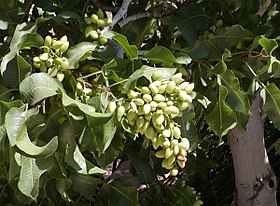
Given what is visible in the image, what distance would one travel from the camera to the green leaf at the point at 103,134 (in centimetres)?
96

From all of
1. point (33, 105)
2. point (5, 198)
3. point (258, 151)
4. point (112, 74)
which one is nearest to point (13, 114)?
point (33, 105)

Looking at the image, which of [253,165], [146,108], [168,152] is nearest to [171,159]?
[168,152]

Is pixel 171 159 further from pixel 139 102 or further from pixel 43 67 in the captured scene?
pixel 43 67

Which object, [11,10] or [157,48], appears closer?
[157,48]

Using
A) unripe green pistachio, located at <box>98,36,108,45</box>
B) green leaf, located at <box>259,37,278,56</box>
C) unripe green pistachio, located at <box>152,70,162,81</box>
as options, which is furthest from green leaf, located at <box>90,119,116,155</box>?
green leaf, located at <box>259,37,278,56</box>

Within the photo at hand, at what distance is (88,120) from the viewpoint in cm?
90

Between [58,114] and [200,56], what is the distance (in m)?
0.32

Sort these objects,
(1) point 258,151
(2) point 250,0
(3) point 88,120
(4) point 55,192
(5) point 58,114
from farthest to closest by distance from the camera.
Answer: (1) point 258,151 < (4) point 55,192 < (2) point 250,0 < (5) point 58,114 < (3) point 88,120

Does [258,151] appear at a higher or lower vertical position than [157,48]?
lower

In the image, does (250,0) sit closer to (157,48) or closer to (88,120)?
(157,48)

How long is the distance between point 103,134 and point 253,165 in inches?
34.3

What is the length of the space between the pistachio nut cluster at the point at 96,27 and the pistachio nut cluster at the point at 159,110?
17cm

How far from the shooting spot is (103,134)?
961 mm

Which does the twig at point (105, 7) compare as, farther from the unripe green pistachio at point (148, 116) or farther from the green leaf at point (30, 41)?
the unripe green pistachio at point (148, 116)
